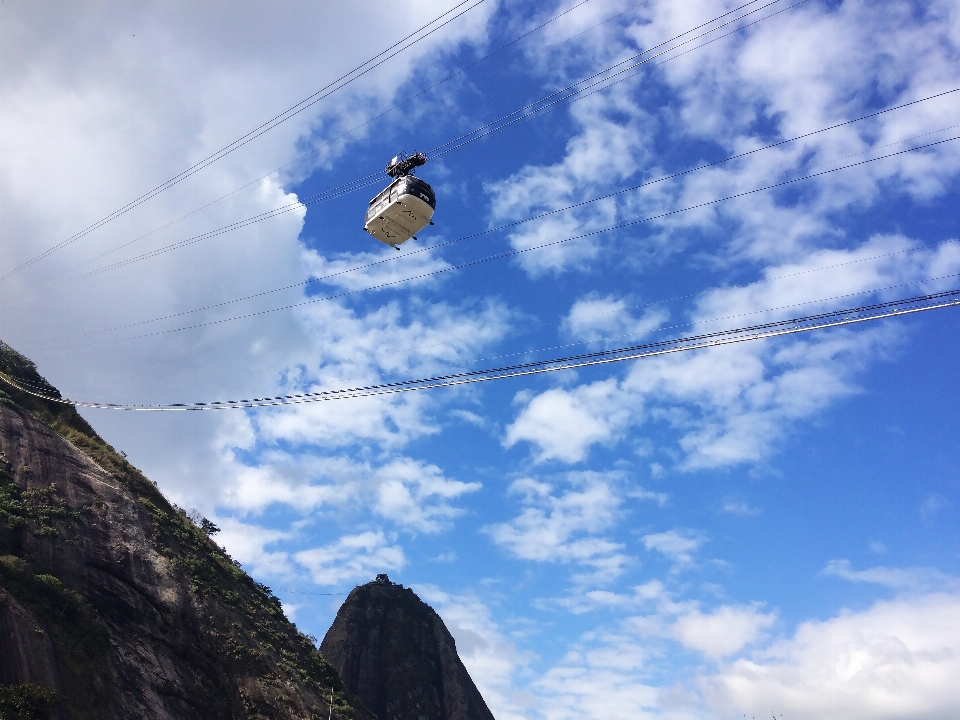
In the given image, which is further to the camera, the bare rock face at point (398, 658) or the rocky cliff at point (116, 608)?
the bare rock face at point (398, 658)

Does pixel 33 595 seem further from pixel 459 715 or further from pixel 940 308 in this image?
pixel 459 715

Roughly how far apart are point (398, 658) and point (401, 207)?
266 ft

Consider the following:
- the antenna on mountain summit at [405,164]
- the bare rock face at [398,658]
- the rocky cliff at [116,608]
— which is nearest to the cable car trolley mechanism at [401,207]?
the antenna on mountain summit at [405,164]

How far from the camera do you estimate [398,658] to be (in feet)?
299

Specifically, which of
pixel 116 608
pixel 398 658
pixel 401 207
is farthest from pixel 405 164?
pixel 398 658

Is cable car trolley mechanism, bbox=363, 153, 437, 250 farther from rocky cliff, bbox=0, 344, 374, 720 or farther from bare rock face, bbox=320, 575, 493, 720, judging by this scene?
bare rock face, bbox=320, 575, 493, 720

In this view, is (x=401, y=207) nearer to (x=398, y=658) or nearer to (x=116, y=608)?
(x=116, y=608)

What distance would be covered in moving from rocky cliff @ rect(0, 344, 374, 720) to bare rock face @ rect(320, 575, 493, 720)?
41672 mm

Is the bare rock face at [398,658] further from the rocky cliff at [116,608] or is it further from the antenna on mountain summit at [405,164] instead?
the antenna on mountain summit at [405,164]

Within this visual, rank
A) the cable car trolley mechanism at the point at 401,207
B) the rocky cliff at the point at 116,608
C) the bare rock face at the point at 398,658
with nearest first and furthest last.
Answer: the cable car trolley mechanism at the point at 401,207, the rocky cliff at the point at 116,608, the bare rock face at the point at 398,658

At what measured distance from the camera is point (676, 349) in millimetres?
17094

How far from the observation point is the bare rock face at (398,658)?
87875mm

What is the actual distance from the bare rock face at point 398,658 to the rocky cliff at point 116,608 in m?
41.7

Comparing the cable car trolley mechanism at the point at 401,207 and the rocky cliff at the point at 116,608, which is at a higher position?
the cable car trolley mechanism at the point at 401,207
